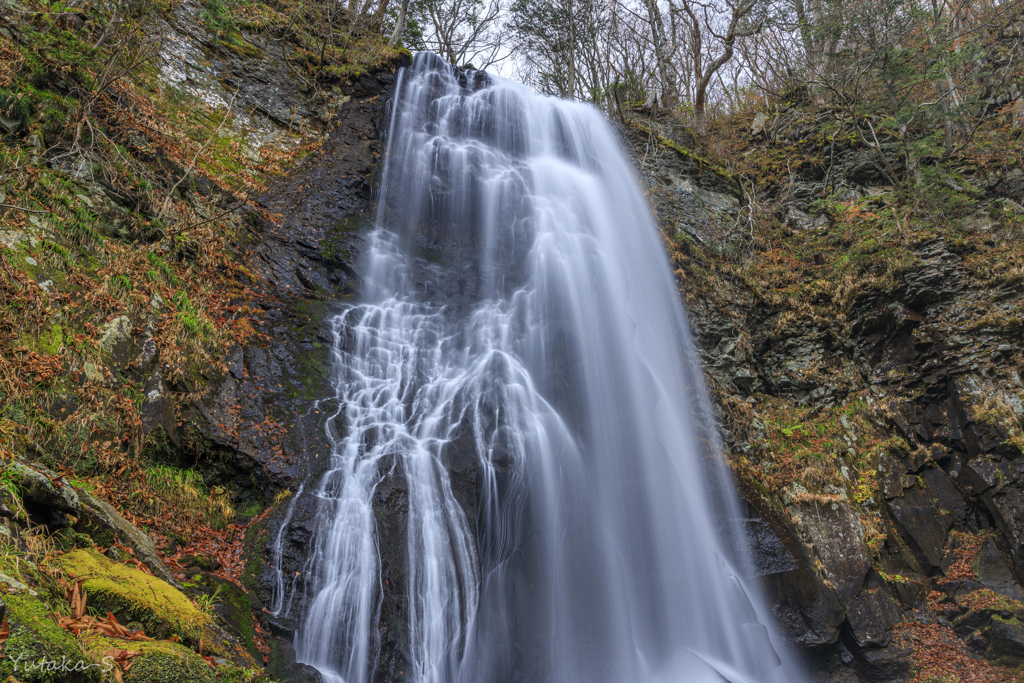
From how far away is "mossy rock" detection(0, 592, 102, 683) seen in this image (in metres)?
1.75

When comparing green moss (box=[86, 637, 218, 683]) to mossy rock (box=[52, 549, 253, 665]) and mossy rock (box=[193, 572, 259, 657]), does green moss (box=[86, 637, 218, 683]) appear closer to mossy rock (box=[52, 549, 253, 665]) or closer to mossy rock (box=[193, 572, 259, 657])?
mossy rock (box=[52, 549, 253, 665])

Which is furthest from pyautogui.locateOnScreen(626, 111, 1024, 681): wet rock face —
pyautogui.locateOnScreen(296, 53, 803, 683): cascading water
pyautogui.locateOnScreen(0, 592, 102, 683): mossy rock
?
pyautogui.locateOnScreen(0, 592, 102, 683): mossy rock

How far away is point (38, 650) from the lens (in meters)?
1.83

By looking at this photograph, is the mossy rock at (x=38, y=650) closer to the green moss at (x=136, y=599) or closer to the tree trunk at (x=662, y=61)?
the green moss at (x=136, y=599)

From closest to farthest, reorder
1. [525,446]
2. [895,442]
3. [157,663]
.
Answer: [157,663] → [525,446] → [895,442]

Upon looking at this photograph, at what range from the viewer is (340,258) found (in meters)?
9.14

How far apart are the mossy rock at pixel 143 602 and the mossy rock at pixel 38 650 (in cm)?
77

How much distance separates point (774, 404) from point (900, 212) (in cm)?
491

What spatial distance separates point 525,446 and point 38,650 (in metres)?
5.70

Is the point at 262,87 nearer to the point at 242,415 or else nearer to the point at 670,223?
the point at 242,415

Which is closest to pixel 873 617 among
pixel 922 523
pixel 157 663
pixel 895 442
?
pixel 922 523

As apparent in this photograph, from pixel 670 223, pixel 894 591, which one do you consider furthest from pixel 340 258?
pixel 894 591

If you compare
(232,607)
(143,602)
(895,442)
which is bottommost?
(232,607)

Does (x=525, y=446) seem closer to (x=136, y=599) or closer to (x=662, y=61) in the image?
(x=136, y=599)
